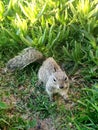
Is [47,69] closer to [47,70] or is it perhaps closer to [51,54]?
[47,70]

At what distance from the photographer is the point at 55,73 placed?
15.9ft

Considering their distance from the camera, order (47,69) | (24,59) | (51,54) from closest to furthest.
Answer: (47,69) < (24,59) < (51,54)

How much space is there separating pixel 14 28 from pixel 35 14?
0.39m

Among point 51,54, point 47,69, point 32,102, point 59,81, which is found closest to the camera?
point 59,81

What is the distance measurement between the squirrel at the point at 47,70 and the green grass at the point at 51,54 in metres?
0.12

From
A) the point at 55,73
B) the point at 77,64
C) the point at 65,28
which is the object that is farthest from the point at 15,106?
the point at 65,28

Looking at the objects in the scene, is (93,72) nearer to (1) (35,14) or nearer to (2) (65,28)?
(2) (65,28)

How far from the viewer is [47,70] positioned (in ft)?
16.8

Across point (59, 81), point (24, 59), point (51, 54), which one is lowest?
point (59, 81)

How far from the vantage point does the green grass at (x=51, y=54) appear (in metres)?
4.72

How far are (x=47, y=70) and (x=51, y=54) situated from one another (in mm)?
529

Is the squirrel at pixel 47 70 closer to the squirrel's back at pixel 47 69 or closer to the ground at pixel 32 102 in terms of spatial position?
the squirrel's back at pixel 47 69

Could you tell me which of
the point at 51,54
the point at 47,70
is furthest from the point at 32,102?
the point at 51,54

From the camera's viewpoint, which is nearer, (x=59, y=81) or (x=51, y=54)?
(x=59, y=81)
